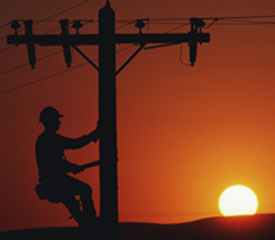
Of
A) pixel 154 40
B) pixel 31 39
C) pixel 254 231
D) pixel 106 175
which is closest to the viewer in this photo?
pixel 106 175

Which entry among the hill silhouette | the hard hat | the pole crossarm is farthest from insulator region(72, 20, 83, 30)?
the hill silhouette

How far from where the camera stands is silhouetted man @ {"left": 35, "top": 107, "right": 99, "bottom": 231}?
1182cm

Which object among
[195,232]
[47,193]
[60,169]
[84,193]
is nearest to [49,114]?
[60,169]

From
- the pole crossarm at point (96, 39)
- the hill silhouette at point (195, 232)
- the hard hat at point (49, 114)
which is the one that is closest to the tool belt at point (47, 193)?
the hard hat at point (49, 114)

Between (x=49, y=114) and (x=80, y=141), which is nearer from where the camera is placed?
(x=80, y=141)

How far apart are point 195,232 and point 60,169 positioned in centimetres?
904

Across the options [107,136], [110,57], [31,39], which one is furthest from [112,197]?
[31,39]

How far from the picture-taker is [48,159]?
11844mm

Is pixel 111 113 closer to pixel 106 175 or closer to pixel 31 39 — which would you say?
pixel 106 175

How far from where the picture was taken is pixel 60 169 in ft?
38.8

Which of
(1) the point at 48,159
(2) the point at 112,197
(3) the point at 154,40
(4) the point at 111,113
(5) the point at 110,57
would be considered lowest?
(2) the point at 112,197

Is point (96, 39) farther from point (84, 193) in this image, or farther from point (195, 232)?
point (195, 232)

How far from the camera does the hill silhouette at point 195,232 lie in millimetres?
18078

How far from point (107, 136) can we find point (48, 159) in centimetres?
132
